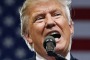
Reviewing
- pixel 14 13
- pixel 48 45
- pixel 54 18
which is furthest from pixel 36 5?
pixel 14 13

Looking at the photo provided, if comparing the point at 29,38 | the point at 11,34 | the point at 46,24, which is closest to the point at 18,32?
the point at 11,34

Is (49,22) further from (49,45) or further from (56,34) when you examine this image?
(49,45)

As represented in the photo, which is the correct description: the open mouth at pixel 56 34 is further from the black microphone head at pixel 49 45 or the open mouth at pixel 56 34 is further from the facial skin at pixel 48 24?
the black microphone head at pixel 49 45

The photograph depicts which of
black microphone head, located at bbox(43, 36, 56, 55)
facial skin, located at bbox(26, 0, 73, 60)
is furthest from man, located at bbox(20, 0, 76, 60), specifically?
black microphone head, located at bbox(43, 36, 56, 55)

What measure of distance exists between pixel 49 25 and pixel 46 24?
21 mm

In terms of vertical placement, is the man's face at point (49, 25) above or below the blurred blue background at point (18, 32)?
above

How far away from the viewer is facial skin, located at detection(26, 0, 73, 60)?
199 centimetres

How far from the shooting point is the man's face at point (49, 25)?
1.98 m

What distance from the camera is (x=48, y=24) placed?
1976mm

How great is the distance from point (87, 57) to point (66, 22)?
1199mm

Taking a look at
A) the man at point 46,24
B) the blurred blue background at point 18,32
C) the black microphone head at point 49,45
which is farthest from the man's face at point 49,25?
the blurred blue background at point 18,32

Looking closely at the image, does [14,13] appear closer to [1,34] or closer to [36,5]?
[1,34]

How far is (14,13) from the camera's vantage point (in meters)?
3.26

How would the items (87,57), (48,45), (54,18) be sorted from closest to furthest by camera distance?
(48,45), (54,18), (87,57)
